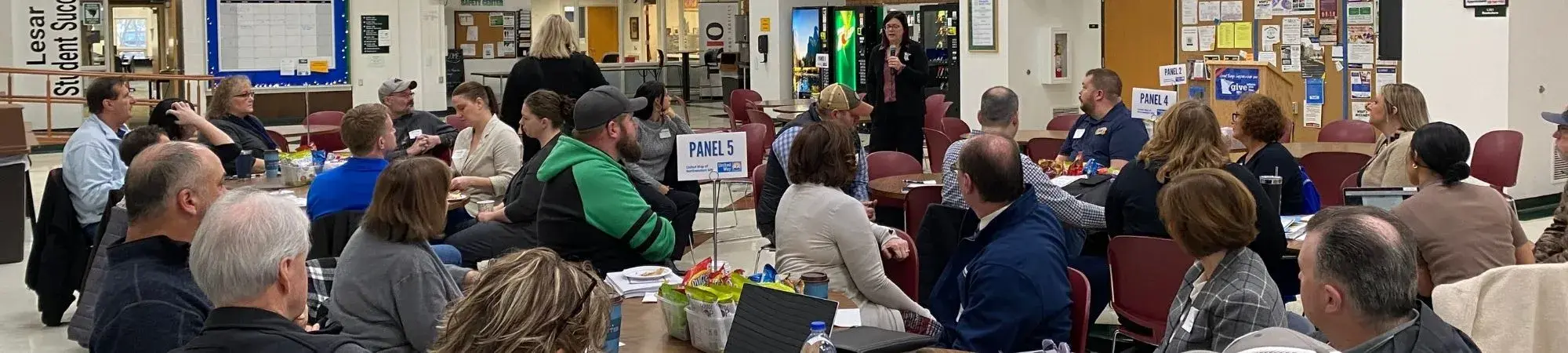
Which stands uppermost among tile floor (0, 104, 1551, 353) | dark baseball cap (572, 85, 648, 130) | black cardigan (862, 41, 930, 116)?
black cardigan (862, 41, 930, 116)

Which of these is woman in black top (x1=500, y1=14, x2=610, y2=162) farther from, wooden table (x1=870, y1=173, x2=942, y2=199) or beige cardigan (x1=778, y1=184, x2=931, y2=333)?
beige cardigan (x1=778, y1=184, x2=931, y2=333)

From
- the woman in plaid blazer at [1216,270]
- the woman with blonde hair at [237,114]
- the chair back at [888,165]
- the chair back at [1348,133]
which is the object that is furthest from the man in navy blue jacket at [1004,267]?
the chair back at [1348,133]

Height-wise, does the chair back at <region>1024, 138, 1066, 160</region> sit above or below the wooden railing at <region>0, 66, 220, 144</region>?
below

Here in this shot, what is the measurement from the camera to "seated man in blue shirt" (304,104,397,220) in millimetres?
5590

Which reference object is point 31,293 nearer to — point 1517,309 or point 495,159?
point 495,159

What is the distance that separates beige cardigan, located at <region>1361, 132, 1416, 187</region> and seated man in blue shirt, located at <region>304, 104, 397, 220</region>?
437 centimetres

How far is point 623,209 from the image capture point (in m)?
4.91

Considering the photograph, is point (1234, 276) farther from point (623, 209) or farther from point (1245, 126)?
point (1245, 126)

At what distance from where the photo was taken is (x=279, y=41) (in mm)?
18969

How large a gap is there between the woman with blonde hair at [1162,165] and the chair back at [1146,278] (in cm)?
33

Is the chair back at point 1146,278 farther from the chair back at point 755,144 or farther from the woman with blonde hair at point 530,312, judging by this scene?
the chair back at point 755,144

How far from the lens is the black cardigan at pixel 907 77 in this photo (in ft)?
34.8

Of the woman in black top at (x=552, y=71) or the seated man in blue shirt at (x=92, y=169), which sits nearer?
the seated man in blue shirt at (x=92, y=169)

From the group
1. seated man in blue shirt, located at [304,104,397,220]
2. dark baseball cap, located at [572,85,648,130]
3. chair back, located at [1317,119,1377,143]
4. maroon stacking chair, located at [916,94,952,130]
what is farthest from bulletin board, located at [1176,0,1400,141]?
seated man in blue shirt, located at [304,104,397,220]
